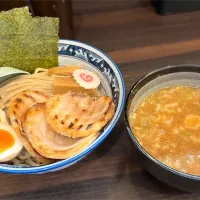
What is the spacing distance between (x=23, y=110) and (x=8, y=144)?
0.11m

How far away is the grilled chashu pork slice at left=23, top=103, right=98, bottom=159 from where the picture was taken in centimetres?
97

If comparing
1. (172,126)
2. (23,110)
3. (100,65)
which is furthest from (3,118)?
(172,126)

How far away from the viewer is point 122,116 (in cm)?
120

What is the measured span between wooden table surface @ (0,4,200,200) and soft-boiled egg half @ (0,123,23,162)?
0.11 metres

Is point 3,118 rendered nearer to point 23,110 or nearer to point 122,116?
point 23,110

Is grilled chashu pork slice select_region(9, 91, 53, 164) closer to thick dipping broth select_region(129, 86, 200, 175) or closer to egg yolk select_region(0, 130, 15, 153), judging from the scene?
egg yolk select_region(0, 130, 15, 153)

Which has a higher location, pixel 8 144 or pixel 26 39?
pixel 26 39

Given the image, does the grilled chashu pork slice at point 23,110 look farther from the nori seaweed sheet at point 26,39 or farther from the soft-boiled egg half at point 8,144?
the nori seaweed sheet at point 26,39

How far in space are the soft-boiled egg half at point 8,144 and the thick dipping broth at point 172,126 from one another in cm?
35

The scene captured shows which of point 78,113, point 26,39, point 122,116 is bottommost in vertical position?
point 122,116

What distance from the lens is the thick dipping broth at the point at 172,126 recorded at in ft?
3.11

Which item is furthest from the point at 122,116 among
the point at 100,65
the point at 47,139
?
the point at 47,139

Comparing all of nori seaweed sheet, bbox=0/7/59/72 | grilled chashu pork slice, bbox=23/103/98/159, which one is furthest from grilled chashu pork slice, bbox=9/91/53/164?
nori seaweed sheet, bbox=0/7/59/72

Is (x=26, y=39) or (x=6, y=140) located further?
(x=26, y=39)
